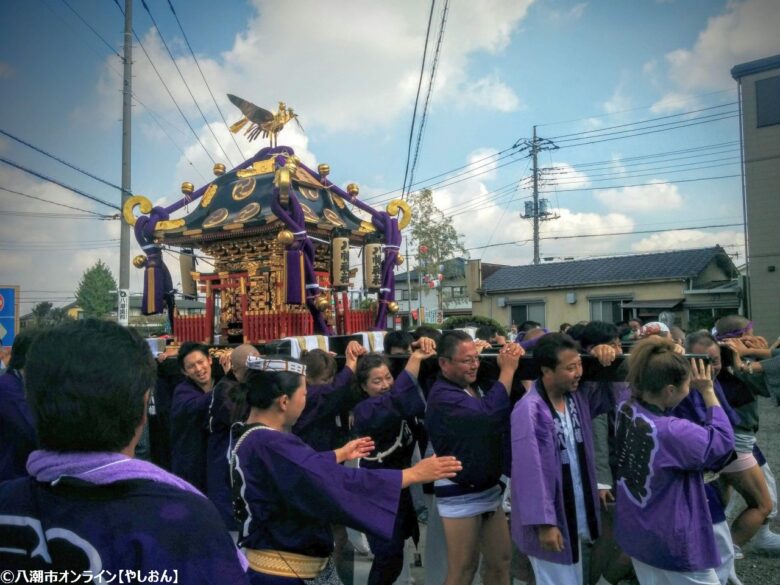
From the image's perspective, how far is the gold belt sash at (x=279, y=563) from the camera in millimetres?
2238

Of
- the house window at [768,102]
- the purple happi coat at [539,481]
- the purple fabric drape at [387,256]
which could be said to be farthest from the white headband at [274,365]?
the house window at [768,102]

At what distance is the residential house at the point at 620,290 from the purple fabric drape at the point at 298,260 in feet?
49.3

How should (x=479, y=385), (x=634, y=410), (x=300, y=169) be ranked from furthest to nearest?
(x=300, y=169) < (x=479, y=385) < (x=634, y=410)

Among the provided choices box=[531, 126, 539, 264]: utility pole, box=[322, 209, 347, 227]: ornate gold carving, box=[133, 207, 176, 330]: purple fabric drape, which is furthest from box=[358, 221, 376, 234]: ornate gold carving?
box=[531, 126, 539, 264]: utility pole

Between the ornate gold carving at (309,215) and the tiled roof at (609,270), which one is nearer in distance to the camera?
the ornate gold carving at (309,215)

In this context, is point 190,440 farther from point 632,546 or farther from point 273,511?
point 632,546

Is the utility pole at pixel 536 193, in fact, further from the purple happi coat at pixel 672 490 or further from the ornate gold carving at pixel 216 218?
the purple happi coat at pixel 672 490

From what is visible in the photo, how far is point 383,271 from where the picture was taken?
10.8 meters

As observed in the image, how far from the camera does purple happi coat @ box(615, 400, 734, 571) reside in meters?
2.41

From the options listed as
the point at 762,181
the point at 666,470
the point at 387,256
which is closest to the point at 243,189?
the point at 387,256

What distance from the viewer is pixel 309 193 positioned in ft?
33.3

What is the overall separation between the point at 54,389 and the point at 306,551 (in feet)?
4.64

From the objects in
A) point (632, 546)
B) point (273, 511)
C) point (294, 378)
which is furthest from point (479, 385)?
point (273, 511)

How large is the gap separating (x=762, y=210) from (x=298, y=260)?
41.5 feet
